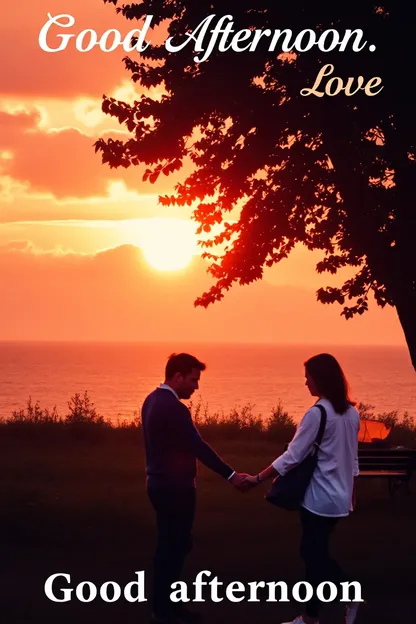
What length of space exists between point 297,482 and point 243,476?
3.79ft

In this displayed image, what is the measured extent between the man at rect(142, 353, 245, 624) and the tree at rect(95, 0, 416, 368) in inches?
326

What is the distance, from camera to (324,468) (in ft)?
27.1

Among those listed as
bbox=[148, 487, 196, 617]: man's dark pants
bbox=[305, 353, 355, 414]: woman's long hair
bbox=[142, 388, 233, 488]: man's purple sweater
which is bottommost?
bbox=[148, 487, 196, 617]: man's dark pants

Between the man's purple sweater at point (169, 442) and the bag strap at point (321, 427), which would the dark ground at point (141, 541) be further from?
the bag strap at point (321, 427)

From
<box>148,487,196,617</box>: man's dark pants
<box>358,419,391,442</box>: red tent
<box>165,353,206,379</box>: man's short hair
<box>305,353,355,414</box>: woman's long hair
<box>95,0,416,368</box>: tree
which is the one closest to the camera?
<box>305,353,355,414</box>: woman's long hair

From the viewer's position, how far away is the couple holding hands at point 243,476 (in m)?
8.25

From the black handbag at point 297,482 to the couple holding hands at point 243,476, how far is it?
3 cm

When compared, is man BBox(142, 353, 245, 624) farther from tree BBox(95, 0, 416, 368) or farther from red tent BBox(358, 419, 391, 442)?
red tent BBox(358, 419, 391, 442)

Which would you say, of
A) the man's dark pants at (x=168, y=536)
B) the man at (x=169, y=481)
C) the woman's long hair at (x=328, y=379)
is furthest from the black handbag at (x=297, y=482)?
the man's dark pants at (x=168, y=536)

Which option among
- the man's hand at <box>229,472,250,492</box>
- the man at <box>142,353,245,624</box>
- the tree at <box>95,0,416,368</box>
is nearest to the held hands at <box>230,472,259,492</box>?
the man's hand at <box>229,472,250,492</box>

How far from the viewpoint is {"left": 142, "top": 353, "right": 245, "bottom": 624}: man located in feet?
28.8

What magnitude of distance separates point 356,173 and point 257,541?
631 centimetres

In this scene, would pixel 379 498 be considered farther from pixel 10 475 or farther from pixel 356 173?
pixel 10 475

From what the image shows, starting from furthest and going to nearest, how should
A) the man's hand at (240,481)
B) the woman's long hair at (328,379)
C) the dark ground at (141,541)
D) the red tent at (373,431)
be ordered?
the red tent at (373,431) < the dark ground at (141,541) < the man's hand at (240,481) < the woman's long hair at (328,379)
